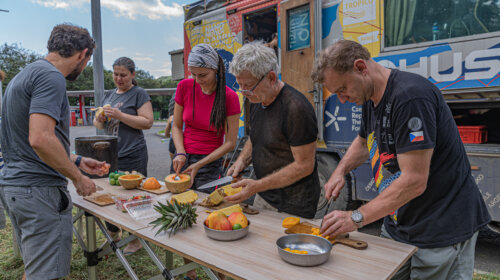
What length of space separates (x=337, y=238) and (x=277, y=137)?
0.81m

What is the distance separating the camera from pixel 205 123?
2.90 metres

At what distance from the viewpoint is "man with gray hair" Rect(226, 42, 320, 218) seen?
2.10 m

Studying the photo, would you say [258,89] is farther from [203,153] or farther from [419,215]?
[419,215]

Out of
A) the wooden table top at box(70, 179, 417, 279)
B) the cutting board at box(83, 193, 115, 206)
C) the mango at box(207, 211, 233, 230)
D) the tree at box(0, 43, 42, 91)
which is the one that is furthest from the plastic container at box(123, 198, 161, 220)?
the tree at box(0, 43, 42, 91)

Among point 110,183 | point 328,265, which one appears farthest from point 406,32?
point 110,183

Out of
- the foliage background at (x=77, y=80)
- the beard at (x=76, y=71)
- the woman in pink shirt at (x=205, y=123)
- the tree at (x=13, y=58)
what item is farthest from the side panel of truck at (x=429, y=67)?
the tree at (x=13, y=58)

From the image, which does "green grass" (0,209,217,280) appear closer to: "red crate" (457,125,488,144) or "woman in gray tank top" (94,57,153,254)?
"woman in gray tank top" (94,57,153,254)

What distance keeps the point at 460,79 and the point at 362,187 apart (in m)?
1.58

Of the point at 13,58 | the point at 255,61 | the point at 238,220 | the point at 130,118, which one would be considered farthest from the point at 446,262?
the point at 13,58

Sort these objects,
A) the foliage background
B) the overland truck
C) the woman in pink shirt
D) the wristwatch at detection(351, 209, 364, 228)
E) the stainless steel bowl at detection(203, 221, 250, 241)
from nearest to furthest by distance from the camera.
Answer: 1. the wristwatch at detection(351, 209, 364, 228)
2. the stainless steel bowl at detection(203, 221, 250, 241)
3. the woman in pink shirt
4. the overland truck
5. the foliage background

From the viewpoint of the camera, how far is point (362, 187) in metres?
3.96

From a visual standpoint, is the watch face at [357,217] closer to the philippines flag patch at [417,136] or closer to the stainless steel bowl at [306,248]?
the stainless steel bowl at [306,248]

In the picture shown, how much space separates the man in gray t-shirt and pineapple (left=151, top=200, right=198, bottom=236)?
664 mm

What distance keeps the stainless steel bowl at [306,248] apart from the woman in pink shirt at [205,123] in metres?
1.38
